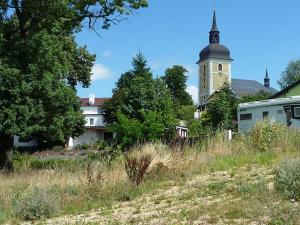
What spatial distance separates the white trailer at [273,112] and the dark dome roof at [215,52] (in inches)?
4495

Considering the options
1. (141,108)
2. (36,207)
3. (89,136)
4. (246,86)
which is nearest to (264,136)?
(36,207)

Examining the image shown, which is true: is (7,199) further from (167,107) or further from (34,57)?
(167,107)

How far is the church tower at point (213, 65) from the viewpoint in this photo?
140750 mm

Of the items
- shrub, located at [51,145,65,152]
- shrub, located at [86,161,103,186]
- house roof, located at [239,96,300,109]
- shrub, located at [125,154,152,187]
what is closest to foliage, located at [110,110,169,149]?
house roof, located at [239,96,300,109]

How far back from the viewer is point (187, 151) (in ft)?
47.1

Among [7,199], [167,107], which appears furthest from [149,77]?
[7,199]

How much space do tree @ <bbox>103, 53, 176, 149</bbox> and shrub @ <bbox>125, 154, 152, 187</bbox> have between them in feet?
28.5

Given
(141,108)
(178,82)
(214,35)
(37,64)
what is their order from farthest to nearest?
(214,35) < (178,82) < (141,108) < (37,64)

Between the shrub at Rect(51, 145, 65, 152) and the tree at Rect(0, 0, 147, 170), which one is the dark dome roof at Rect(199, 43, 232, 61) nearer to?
the shrub at Rect(51, 145, 65, 152)

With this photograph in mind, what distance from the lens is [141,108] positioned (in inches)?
1884

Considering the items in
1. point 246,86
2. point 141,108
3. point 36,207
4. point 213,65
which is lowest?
point 36,207

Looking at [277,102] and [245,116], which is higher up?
[277,102]

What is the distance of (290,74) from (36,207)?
86788 millimetres

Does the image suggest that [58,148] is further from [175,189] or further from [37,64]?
[175,189]
